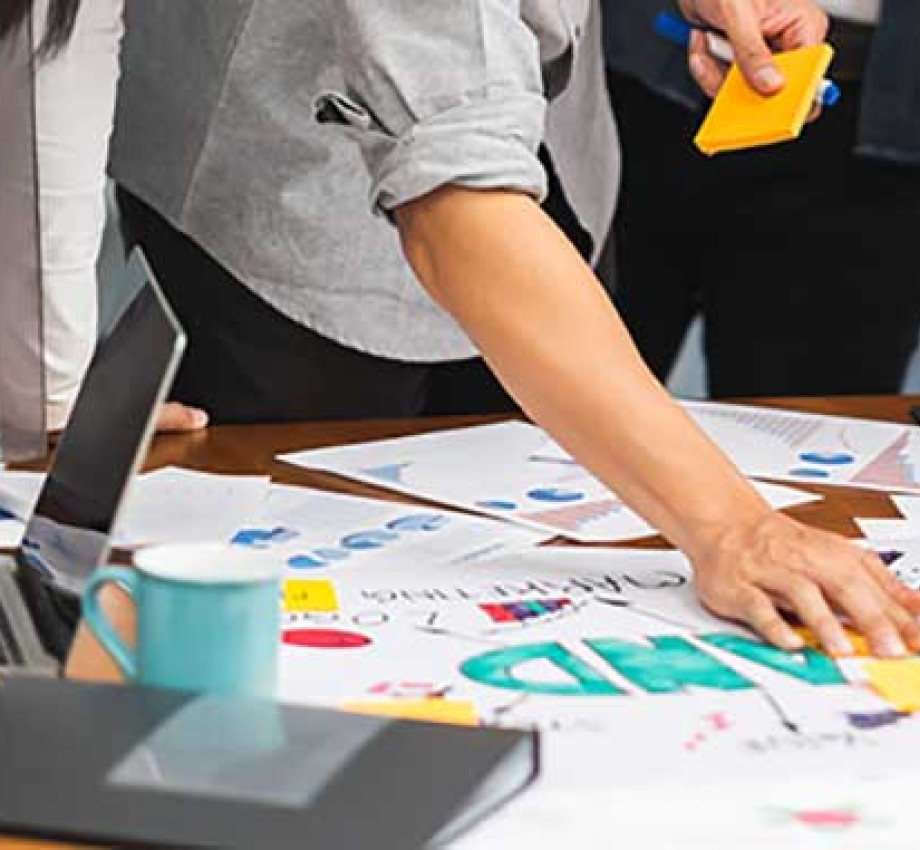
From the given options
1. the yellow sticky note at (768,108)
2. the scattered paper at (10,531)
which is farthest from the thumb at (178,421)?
the yellow sticky note at (768,108)

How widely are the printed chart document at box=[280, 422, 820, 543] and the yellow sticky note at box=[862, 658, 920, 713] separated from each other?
0.28 metres

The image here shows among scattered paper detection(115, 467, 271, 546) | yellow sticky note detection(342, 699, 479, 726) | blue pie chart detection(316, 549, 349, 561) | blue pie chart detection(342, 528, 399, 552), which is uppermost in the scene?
yellow sticky note detection(342, 699, 479, 726)

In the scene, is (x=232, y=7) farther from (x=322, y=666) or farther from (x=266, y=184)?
(x=322, y=666)

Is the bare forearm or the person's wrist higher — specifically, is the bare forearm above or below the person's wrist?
above

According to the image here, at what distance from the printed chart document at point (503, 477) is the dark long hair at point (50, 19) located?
1.27 ft

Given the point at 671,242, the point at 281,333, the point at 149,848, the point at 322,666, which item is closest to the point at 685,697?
Result: the point at 322,666

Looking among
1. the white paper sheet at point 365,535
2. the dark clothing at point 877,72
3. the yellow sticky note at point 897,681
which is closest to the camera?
the yellow sticky note at point 897,681

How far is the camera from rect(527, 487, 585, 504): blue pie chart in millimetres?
1680

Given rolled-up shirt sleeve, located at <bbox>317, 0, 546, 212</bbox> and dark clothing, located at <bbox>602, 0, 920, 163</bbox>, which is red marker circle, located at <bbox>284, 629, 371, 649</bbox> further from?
dark clothing, located at <bbox>602, 0, 920, 163</bbox>

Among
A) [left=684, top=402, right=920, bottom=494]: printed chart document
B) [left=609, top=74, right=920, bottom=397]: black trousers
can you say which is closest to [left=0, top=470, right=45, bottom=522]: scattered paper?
[left=684, top=402, right=920, bottom=494]: printed chart document

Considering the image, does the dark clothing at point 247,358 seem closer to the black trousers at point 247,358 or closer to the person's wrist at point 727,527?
the black trousers at point 247,358

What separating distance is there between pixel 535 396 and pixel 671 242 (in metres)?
1.04

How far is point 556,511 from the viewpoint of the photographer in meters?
1.65

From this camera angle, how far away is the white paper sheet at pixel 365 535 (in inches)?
59.7
